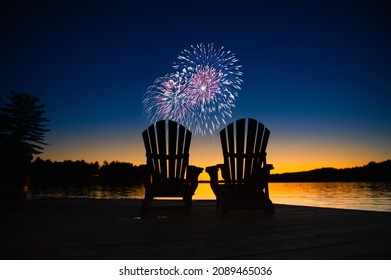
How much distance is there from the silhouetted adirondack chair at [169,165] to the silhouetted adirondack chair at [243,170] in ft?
1.46

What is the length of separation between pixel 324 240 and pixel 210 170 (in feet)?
8.09

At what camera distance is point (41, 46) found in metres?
11.1

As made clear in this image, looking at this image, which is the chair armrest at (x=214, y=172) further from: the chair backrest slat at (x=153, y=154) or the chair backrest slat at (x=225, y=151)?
the chair backrest slat at (x=153, y=154)

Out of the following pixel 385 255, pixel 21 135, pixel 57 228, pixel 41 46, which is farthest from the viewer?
pixel 21 135

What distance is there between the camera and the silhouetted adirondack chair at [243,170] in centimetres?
404

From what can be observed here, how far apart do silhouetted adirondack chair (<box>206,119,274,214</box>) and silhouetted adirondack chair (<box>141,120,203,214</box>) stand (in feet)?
1.46

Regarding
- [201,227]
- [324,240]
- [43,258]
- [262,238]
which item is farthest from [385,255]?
[43,258]

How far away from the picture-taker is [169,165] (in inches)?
170

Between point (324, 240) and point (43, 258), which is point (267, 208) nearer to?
point (324, 240)

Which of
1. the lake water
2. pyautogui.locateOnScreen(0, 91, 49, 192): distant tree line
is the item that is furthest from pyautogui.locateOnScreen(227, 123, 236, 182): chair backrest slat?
pyautogui.locateOnScreen(0, 91, 49, 192): distant tree line

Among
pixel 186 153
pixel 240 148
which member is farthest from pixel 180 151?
pixel 240 148
